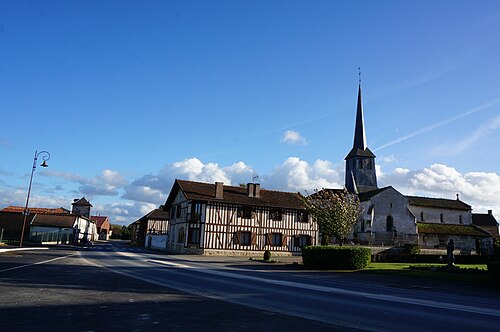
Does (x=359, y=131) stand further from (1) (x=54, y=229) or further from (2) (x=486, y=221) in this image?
(1) (x=54, y=229)

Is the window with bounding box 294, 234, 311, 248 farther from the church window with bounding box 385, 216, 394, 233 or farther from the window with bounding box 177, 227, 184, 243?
the church window with bounding box 385, 216, 394, 233

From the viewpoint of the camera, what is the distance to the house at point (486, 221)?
7647 centimetres

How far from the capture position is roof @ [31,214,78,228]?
56412mm

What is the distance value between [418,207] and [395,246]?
62.1ft

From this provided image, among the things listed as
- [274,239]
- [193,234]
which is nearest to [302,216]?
[274,239]

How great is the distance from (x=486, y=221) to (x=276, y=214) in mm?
57502

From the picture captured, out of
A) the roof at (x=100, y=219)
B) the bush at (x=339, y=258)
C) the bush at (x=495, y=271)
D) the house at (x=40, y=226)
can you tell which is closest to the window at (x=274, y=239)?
the bush at (x=339, y=258)

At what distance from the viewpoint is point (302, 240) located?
41.6 metres

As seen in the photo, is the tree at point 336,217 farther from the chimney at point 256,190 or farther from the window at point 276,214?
the chimney at point 256,190

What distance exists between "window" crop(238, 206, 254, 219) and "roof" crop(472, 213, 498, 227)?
5705 cm

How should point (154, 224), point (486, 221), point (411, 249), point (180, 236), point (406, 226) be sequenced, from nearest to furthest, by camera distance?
point (180, 236)
point (411, 249)
point (406, 226)
point (154, 224)
point (486, 221)

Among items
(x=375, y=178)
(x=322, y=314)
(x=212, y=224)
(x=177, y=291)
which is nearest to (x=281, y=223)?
(x=212, y=224)

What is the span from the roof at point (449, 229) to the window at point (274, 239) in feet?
88.2

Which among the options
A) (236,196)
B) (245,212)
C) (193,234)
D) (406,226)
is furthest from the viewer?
(406,226)
